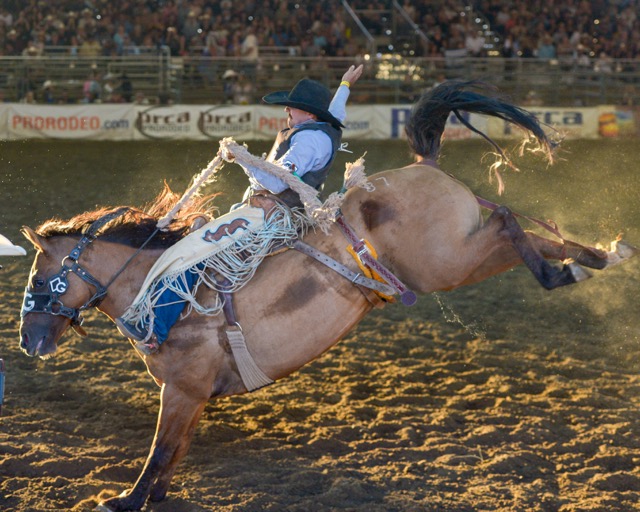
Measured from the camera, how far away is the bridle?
4.43m

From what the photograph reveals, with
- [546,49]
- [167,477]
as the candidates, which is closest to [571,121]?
[546,49]

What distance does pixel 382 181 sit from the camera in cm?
458

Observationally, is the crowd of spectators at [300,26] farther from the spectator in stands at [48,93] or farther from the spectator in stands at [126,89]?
the spectator in stands at [48,93]

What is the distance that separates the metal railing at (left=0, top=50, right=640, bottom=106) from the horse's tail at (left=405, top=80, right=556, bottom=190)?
1136 cm

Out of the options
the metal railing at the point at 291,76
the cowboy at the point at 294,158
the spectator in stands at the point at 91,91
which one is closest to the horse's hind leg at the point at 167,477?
the cowboy at the point at 294,158

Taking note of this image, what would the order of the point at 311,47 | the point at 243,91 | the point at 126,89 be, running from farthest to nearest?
→ the point at 311,47
the point at 243,91
the point at 126,89

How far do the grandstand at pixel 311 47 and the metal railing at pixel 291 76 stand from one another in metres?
0.03

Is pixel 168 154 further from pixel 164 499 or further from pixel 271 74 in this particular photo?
pixel 164 499

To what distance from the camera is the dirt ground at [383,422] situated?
184 inches

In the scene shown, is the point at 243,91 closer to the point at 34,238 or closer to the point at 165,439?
the point at 34,238

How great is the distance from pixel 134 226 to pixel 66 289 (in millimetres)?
509

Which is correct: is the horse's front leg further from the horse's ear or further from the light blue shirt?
the light blue shirt

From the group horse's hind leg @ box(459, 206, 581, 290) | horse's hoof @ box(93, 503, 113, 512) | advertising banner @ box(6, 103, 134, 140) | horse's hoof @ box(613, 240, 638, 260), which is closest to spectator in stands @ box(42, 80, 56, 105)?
advertising banner @ box(6, 103, 134, 140)

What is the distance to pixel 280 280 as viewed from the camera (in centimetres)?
447
